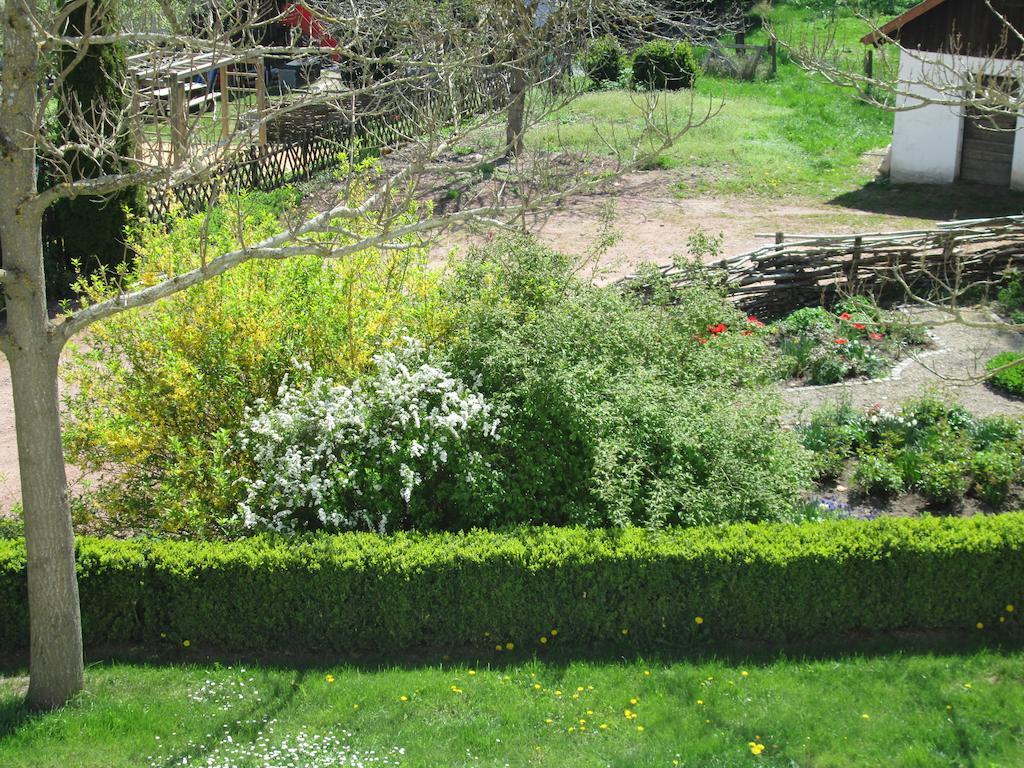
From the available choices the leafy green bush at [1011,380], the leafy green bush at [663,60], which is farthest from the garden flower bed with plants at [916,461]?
the leafy green bush at [663,60]

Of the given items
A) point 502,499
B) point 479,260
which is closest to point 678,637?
point 502,499

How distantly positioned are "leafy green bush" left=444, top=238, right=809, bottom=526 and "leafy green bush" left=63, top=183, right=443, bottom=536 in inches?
35.2

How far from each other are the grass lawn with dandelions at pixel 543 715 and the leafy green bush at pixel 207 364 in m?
1.37

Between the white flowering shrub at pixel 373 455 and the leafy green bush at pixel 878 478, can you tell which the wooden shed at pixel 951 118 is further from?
the white flowering shrub at pixel 373 455

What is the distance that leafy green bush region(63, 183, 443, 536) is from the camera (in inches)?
325

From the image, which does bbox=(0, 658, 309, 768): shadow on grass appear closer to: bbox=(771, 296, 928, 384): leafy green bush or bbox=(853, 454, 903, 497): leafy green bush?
bbox=(853, 454, 903, 497): leafy green bush

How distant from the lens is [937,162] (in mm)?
20344

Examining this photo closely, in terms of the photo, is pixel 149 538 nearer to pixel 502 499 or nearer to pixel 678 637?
pixel 502 499

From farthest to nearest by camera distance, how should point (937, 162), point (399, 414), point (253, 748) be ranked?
point (937, 162), point (399, 414), point (253, 748)

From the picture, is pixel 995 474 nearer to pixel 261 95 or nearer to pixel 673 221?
pixel 673 221

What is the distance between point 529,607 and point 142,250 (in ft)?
14.8

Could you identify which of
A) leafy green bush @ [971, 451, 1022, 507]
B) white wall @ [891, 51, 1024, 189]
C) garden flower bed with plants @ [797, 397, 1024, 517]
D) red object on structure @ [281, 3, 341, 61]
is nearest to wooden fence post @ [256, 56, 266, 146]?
red object on structure @ [281, 3, 341, 61]

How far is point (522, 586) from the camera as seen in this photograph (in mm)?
7531

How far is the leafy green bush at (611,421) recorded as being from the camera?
8086 mm
